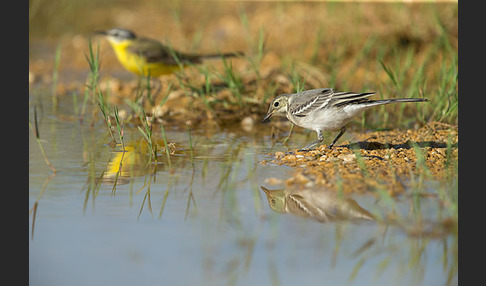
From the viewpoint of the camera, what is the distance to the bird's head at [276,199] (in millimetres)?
4656

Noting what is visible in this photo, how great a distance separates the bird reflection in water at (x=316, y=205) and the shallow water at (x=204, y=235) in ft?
0.28

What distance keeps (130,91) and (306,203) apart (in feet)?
18.4

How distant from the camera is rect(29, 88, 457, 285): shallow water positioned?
3.53 metres

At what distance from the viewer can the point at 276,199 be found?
4.89m

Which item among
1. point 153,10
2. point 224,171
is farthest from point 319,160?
point 153,10

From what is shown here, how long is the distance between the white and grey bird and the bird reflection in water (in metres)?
1.35

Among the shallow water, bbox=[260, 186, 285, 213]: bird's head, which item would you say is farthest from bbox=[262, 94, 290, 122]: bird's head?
bbox=[260, 186, 285, 213]: bird's head

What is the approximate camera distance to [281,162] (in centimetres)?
602

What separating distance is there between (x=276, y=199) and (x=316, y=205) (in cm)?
35

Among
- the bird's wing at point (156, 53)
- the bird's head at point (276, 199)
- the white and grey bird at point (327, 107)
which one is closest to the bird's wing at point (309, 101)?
the white and grey bird at point (327, 107)


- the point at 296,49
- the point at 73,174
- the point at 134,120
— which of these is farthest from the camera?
the point at 296,49

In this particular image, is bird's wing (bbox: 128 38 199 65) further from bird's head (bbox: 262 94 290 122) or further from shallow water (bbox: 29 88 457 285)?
shallow water (bbox: 29 88 457 285)

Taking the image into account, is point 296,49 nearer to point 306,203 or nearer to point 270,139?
point 270,139

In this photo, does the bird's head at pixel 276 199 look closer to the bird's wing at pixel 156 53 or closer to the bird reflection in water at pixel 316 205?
the bird reflection in water at pixel 316 205
